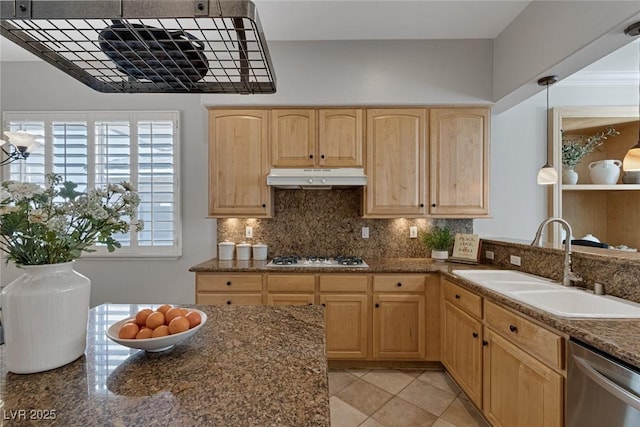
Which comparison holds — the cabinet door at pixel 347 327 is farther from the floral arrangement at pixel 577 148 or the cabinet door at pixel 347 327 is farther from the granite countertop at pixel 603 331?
the floral arrangement at pixel 577 148

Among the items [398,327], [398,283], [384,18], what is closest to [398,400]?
[398,327]

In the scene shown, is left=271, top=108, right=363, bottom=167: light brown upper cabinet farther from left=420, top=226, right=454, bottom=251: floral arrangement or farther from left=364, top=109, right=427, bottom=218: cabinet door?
left=420, top=226, right=454, bottom=251: floral arrangement

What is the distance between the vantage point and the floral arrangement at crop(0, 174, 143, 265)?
793 mm

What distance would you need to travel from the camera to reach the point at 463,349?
6.72ft

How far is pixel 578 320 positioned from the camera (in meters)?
1.22

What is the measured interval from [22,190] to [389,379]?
2.58m

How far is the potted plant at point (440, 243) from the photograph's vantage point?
9.18 ft

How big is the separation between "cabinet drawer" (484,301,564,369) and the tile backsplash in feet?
4.34

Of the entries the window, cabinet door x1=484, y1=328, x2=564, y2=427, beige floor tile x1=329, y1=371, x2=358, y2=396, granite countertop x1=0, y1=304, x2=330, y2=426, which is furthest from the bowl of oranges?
the window

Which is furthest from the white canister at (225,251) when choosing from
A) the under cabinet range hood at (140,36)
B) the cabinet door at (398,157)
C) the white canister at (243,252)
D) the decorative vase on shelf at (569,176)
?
the decorative vase on shelf at (569,176)

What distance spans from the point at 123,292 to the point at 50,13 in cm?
313

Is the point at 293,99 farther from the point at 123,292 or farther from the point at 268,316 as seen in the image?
the point at 123,292

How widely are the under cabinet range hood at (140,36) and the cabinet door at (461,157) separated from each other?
203 cm

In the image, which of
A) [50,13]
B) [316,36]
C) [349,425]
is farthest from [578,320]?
[316,36]
